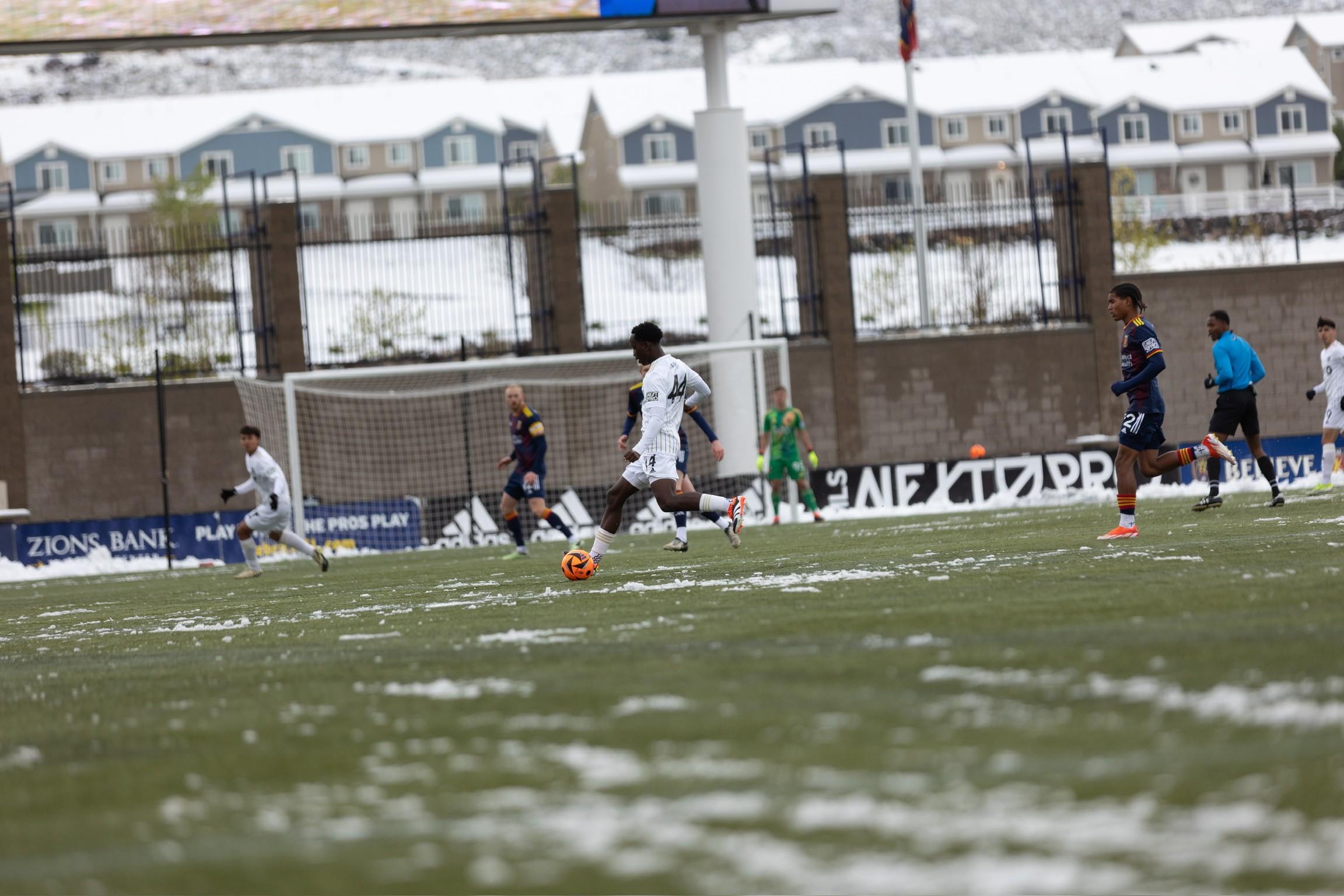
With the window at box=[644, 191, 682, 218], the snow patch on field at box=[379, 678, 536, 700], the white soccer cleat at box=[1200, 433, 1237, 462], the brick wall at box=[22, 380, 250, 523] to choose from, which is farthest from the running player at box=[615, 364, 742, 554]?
the window at box=[644, 191, 682, 218]

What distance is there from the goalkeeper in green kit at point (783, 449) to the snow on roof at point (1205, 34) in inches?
3262

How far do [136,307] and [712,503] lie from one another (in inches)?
728

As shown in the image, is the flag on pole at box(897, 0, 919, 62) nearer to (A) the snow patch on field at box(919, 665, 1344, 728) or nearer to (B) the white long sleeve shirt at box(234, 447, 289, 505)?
(B) the white long sleeve shirt at box(234, 447, 289, 505)

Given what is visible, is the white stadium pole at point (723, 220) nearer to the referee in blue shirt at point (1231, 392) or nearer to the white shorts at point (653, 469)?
the referee in blue shirt at point (1231, 392)

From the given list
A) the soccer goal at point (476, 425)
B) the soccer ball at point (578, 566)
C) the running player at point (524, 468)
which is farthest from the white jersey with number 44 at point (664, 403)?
the soccer goal at point (476, 425)

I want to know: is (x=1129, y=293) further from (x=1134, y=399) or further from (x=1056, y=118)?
(x=1056, y=118)

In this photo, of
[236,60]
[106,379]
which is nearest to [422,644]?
[106,379]

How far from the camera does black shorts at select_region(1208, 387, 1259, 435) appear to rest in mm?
15273

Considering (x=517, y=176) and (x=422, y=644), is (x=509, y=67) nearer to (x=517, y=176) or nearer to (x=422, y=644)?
(x=517, y=176)

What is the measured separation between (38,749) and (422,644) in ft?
8.24

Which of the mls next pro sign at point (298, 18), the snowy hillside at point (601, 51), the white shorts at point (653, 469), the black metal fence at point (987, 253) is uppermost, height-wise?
the snowy hillside at point (601, 51)

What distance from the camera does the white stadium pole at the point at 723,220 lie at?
25688mm

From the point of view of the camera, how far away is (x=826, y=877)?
3160 millimetres

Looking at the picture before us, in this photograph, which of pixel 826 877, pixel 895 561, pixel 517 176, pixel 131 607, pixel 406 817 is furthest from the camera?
pixel 517 176
